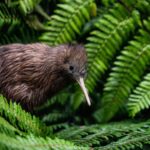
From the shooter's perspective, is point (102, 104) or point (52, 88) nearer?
point (52, 88)

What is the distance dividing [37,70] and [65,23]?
0.43 metres

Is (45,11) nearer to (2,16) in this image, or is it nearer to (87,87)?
(2,16)

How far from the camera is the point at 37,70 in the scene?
306 cm

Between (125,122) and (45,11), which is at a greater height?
(45,11)

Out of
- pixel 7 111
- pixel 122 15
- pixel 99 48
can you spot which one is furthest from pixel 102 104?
pixel 7 111

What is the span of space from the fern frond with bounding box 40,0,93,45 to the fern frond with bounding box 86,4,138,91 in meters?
0.12

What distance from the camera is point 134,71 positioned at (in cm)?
321

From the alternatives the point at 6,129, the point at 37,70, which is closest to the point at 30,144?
the point at 6,129

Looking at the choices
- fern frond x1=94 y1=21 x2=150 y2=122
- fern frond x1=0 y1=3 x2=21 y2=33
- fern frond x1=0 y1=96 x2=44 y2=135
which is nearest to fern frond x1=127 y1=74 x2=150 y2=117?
fern frond x1=94 y1=21 x2=150 y2=122

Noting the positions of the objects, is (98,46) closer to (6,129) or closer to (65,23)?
(65,23)

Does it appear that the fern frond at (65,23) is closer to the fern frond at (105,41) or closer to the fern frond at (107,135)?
the fern frond at (105,41)

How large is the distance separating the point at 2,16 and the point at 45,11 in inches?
19.2

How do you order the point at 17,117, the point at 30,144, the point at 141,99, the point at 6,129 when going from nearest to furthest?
the point at 30,144 < the point at 6,129 < the point at 17,117 < the point at 141,99

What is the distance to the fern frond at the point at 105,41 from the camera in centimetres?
327
